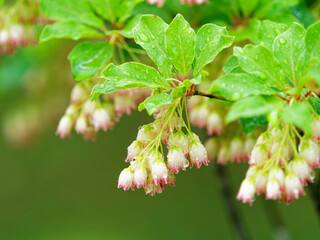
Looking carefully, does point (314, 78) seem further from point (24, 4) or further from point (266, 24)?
point (24, 4)

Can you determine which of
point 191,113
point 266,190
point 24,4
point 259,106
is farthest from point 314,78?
point 24,4

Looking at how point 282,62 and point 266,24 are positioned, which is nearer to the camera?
point 282,62

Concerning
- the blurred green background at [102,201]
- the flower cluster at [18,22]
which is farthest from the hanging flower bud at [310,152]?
the blurred green background at [102,201]

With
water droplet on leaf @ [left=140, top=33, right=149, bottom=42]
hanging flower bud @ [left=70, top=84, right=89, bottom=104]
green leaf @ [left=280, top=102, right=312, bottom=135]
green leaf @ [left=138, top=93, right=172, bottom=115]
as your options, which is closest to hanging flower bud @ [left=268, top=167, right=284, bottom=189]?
green leaf @ [left=280, top=102, right=312, bottom=135]

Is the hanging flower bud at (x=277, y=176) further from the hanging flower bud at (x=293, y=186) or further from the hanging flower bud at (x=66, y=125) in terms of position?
the hanging flower bud at (x=66, y=125)

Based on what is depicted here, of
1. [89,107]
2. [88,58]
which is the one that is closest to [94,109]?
[89,107]
